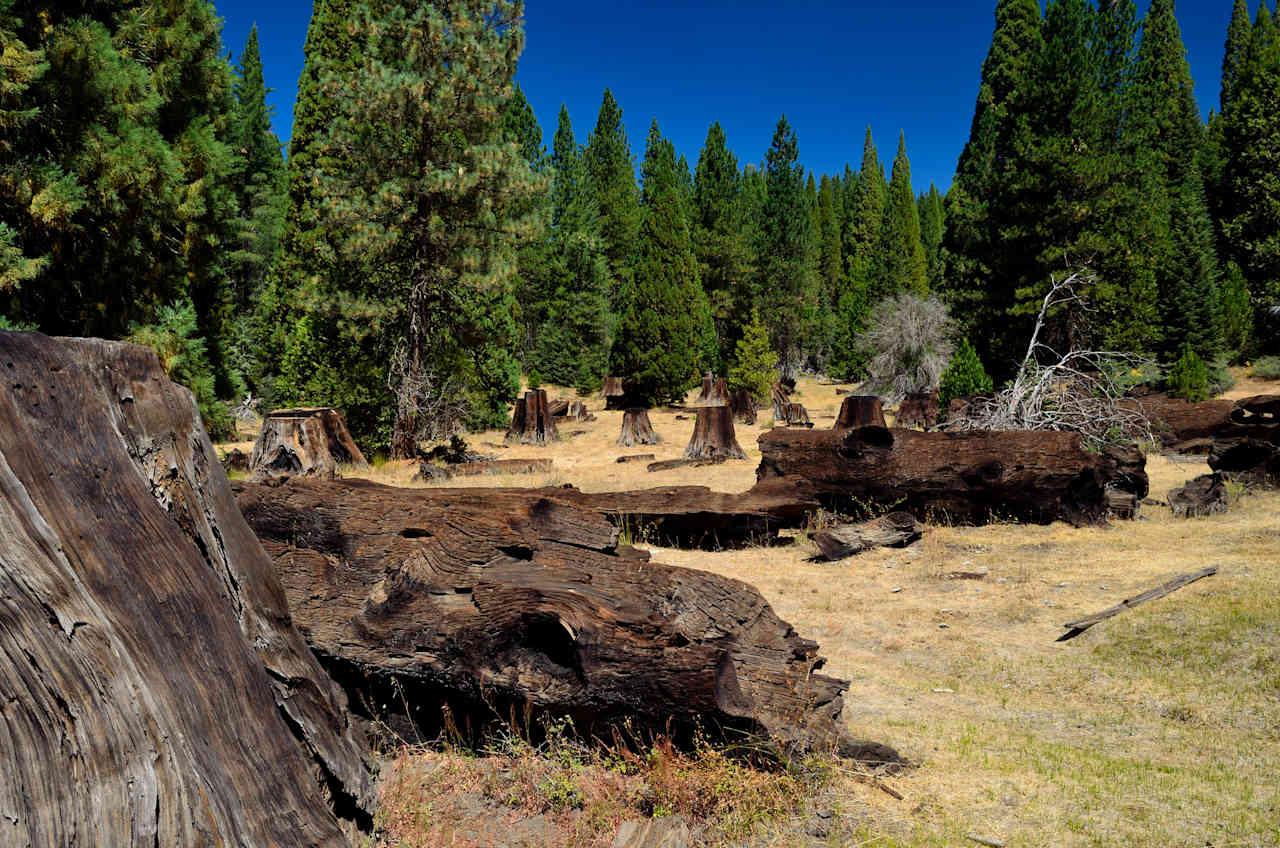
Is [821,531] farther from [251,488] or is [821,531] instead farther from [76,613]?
[76,613]

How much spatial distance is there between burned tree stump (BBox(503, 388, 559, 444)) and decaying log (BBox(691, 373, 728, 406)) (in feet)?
28.4

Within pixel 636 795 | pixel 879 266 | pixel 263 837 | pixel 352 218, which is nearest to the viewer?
pixel 263 837

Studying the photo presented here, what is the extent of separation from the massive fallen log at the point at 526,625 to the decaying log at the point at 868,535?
399 centimetres

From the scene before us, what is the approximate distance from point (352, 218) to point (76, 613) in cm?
1274

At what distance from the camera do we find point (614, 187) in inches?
1599

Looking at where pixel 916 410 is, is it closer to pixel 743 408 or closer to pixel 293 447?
pixel 743 408

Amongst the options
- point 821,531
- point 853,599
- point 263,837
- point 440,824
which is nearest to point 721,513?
point 821,531

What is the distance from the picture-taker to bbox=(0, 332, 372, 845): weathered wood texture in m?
1.87

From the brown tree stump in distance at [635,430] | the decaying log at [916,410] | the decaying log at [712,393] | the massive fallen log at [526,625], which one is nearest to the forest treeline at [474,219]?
the decaying log at [712,393]

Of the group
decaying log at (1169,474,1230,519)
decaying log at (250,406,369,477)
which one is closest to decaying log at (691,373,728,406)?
decaying log at (250,406,369,477)

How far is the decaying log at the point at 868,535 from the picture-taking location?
814 cm

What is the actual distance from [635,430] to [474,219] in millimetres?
6082

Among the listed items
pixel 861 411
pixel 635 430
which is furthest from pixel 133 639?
pixel 635 430

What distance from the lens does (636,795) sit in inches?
129
